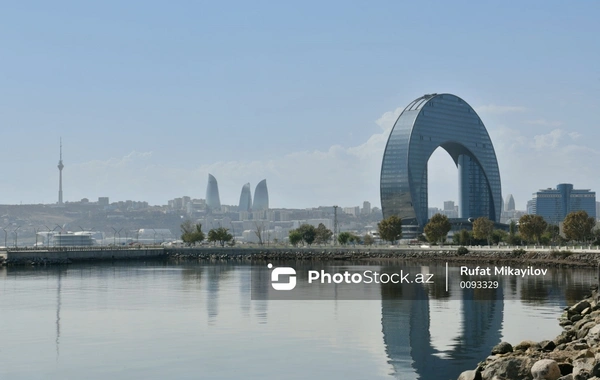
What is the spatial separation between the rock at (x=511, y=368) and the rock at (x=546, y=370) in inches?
16.9

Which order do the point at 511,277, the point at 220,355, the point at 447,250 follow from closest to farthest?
the point at 220,355 → the point at 511,277 → the point at 447,250

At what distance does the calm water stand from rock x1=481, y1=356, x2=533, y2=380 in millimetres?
4009

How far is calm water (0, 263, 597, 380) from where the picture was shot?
84.4 feet

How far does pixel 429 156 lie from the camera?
557 ft

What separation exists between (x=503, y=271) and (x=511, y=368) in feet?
178

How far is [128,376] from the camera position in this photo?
24.6 metres

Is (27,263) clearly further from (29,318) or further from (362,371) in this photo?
(362,371)

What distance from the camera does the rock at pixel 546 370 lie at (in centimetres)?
1869

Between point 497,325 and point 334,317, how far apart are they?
698cm

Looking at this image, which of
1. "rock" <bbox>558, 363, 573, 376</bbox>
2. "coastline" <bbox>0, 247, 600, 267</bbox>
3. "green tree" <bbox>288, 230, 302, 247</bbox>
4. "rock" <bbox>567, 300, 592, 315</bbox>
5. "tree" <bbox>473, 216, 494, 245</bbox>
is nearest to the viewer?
"rock" <bbox>558, 363, 573, 376</bbox>

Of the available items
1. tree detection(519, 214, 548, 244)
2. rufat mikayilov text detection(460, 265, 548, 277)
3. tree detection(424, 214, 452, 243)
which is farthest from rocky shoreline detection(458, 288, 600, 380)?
tree detection(424, 214, 452, 243)

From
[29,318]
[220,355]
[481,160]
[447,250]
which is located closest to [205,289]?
[29,318]

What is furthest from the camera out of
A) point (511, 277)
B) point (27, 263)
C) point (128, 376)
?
point (27, 263)

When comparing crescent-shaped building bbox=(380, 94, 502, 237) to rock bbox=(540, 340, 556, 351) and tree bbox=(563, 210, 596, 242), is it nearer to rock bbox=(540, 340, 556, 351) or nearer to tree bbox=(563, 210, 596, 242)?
tree bbox=(563, 210, 596, 242)
